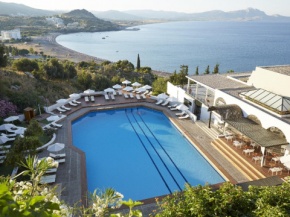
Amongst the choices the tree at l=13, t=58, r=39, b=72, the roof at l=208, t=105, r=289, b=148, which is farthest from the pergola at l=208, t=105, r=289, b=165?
the tree at l=13, t=58, r=39, b=72

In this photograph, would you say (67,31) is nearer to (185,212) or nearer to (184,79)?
(184,79)

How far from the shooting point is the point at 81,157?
1246cm

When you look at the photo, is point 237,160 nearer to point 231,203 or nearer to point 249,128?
point 249,128

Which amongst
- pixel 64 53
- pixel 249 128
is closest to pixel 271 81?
pixel 249 128

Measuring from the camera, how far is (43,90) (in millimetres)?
21781

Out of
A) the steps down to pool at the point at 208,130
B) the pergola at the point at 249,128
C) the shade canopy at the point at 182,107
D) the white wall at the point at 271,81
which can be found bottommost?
the steps down to pool at the point at 208,130

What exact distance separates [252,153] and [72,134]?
10879 mm

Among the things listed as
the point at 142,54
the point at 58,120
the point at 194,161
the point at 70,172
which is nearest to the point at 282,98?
the point at 194,161

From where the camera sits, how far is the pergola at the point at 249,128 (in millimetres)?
10898

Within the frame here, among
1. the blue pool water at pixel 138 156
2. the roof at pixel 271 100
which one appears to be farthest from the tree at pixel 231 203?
the roof at pixel 271 100

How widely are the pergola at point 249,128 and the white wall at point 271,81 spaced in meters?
2.46

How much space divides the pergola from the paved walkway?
1.74 meters

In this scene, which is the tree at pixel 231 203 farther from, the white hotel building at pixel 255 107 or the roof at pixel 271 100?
the roof at pixel 271 100

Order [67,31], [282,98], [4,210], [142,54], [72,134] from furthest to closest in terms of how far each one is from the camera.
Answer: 1. [67,31]
2. [142,54]
3. [72,134]
4. [282,98]
5. [4,210]
